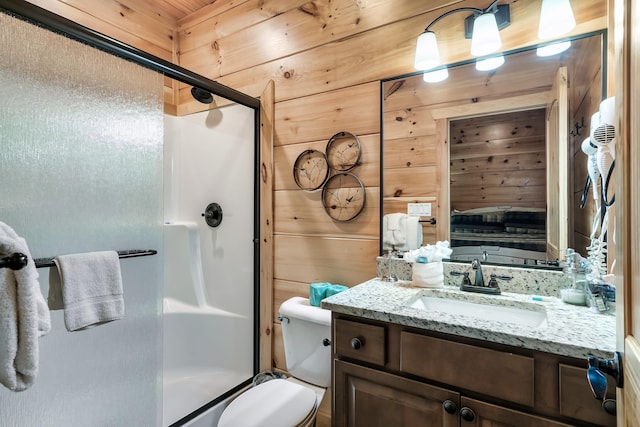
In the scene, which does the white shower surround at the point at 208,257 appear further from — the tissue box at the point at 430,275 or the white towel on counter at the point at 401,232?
the tissue box at the point at 430,275

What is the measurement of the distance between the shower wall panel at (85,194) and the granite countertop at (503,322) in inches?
33.7

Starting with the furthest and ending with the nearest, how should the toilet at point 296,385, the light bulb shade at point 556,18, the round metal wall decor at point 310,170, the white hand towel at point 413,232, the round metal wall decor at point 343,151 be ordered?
the round metal wall decor at point 310,170 < the round metal wall decor at point 343,151 < the white hand towel at point 413,232 < the toilet at point 296,385 < the light bulb shade at point 556,18

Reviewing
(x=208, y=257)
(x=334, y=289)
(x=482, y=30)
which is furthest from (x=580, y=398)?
(x=208, y=257)

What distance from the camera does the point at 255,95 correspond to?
1.96 metres

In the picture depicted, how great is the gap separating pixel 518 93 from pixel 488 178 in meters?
0.35

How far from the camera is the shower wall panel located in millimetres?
1051

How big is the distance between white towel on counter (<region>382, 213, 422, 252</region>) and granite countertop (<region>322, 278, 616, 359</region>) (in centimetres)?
25

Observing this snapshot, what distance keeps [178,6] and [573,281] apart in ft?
8.99

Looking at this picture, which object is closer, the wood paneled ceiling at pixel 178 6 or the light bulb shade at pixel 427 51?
the light bulb shade at pixel 427 51

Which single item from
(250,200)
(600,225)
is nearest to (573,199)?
(600,225)

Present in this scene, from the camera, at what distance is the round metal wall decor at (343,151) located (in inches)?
64.3

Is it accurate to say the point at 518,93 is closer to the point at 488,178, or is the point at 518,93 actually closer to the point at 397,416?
the point at 488,178

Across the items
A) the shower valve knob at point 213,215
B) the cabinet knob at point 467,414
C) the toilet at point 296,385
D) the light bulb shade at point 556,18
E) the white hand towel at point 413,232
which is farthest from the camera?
the shower valve knob at point 213,215

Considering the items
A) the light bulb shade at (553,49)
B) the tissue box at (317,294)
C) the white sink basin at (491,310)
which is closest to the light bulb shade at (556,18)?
the light bulb shade at (553,49)
